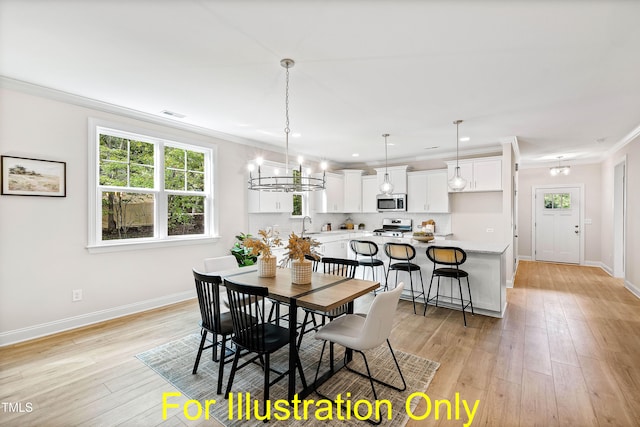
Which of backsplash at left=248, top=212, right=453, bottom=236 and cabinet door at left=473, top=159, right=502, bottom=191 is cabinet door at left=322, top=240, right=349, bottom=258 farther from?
cabinet door at left=473, top=159, right=502, bottom=191

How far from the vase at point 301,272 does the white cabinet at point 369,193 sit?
495cm

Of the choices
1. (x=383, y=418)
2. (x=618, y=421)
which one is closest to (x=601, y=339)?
(x=618, y=421)

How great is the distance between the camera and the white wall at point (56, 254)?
302 centimetres

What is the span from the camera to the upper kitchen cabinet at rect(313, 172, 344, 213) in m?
7.10

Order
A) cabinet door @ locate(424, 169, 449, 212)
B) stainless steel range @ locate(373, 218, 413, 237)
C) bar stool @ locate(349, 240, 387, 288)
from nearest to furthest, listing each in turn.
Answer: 1. bar stool @ locate(349, 240, 387, 288)
2. cabinet door @ locate(424, 169, 449, 212)
3. stainless steel range @ locate(373, 218, 413, 237)

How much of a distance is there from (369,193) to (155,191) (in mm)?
4837

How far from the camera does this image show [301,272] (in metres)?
2.62

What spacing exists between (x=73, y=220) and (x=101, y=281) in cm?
80

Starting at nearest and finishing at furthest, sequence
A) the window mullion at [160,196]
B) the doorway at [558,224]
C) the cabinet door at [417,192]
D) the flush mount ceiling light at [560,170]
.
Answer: the window mullion at [160,196], the cabinet door at [417,192], the flush mount ceiling light at [560,170], the doorway at [558,224]

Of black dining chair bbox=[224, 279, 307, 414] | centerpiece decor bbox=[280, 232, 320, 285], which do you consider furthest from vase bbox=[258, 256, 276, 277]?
black dining chair bbox=[224, 279, 307, 414]

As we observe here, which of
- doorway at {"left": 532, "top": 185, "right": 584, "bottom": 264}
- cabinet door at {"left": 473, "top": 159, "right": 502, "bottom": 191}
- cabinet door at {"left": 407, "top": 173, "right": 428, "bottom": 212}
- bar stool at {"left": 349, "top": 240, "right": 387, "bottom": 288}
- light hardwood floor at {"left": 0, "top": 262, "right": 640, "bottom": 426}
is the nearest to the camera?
light hardwood floor at {"left": 0, "top": 262, "right": 640, "bottom": 426}

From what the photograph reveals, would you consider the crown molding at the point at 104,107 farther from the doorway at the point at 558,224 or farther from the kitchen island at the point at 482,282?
the doorway at the point at 558,224

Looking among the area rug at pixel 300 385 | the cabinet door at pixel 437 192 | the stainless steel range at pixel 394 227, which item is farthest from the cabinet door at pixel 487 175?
the area rug at pixel 300 385

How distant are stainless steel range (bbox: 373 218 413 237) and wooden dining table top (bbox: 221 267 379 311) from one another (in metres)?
4.27
